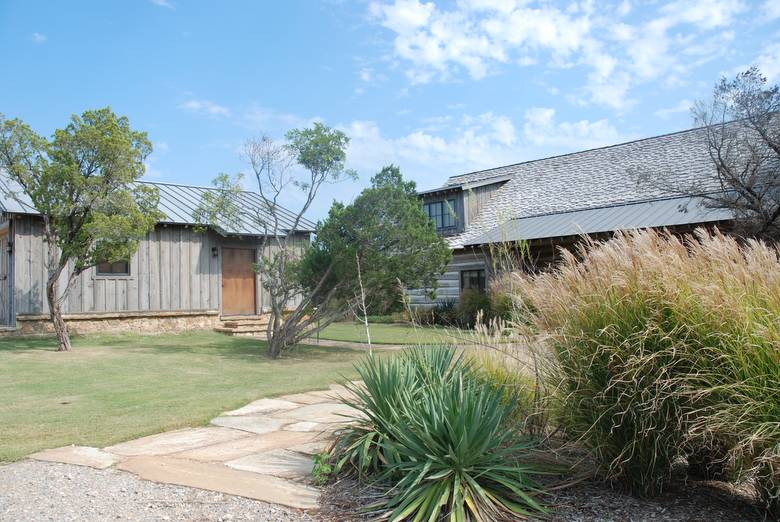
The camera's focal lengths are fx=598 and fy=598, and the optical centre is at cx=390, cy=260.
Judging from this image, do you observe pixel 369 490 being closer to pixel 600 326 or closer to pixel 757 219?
pixel 600 326

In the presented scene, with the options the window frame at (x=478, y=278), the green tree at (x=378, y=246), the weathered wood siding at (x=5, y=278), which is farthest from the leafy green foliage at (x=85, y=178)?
the window frame at (x=478, y=278)

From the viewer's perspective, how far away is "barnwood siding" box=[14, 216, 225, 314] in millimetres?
13969

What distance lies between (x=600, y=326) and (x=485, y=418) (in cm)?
84

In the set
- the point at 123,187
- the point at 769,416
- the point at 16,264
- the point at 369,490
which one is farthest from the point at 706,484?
the point at 16,264

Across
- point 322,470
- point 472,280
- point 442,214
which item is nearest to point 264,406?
point 322,470

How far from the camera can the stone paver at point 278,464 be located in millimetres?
4195

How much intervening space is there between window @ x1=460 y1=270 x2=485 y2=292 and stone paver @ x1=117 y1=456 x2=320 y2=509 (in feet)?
52.1

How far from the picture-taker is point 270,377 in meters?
9.06

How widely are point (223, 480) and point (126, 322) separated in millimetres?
13028

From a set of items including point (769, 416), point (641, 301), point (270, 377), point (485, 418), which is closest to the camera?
point (769, 416)

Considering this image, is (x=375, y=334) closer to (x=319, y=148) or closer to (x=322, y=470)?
(x=319, y=148)

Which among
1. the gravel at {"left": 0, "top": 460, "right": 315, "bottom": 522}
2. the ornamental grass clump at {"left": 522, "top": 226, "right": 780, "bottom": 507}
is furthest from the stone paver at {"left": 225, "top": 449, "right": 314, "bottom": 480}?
the ornamental grass clump at {"left": 522, "top": 226, "right": 780, "bottom": 507}

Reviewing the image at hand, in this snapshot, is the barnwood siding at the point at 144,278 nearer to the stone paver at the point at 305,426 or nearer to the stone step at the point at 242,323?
the stone step at the point at 242,323

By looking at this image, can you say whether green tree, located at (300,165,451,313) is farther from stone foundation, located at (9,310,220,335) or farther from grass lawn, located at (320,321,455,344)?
stone foundation, located at (9,310,220,335)
